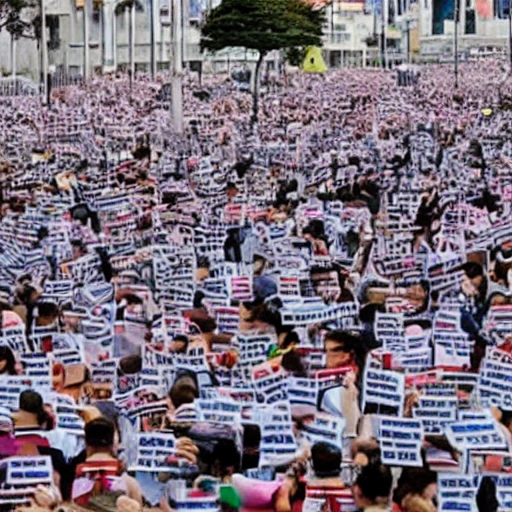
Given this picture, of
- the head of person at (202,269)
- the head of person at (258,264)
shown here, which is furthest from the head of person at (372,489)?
the head of person at (258,264)

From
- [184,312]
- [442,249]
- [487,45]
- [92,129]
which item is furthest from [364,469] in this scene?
[487,45]

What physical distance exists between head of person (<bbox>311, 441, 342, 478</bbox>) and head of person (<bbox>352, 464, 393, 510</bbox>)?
0.10m

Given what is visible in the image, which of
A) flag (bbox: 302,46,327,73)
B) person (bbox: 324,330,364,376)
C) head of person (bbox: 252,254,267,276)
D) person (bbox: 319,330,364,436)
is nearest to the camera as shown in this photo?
person (bbox: 319,330,364,436)

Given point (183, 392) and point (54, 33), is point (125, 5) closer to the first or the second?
point (54, 33)

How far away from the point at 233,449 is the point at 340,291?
2.98 m

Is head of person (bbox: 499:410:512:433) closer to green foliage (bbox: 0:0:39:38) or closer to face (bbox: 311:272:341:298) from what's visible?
face (bbox: 311:272:341:298)

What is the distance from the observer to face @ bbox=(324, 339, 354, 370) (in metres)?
7.81

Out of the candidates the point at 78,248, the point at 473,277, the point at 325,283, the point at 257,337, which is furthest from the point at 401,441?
the point at 78,248

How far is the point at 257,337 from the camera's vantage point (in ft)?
27.1

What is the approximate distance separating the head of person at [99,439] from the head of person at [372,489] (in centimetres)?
89

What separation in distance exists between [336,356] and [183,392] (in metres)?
0.77

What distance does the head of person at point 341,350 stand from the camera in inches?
308

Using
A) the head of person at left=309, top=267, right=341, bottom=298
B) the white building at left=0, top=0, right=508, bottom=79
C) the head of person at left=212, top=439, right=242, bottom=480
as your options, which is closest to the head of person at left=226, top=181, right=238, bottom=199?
the head of person at left=309, top=267, right=341, bottom=298

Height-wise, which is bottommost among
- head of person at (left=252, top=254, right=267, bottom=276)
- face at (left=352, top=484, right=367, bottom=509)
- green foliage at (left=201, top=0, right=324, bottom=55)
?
face at (left=352, top=484, right=367, bottom=509)
